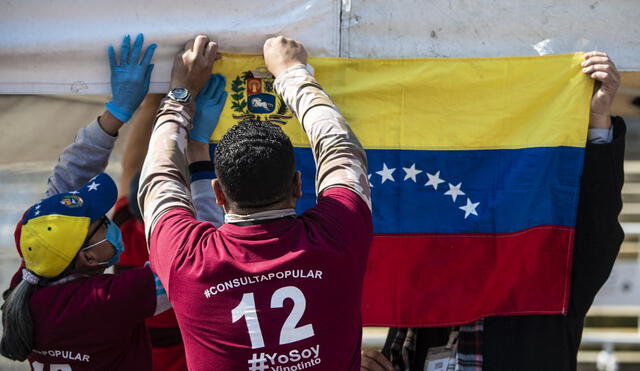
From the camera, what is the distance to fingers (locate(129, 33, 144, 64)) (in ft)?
7.00

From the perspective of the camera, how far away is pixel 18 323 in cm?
180

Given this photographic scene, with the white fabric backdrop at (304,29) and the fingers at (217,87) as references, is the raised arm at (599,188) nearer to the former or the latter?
the white fabric backdrop at (304,29)

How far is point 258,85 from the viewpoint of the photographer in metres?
2.20

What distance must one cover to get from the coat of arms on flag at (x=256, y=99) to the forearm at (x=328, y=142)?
9.0 inches

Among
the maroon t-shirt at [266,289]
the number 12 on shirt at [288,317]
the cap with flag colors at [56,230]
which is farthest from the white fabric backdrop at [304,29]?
the number 12 on shirt at [288,317]

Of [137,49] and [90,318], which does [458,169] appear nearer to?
[137,49]

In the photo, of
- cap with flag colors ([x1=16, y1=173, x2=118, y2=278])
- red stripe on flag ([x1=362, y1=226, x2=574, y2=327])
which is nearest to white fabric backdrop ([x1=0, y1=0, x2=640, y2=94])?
cap with flag colors ([x1=16, y1=173, x2=118, y2=278])

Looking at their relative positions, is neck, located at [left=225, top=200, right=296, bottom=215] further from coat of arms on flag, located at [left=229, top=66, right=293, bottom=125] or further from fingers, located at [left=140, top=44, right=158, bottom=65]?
fingers, located at [left=140, top=44, right=158, bottom=65]

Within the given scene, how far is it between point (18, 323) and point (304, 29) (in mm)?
1212

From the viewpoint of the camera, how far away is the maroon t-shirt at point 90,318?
1.83m

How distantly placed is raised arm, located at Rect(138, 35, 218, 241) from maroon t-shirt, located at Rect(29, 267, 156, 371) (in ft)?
0.71

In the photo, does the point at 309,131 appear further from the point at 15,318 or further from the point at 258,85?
the point at 15,318

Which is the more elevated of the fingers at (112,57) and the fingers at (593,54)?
the fingers at (593,54)

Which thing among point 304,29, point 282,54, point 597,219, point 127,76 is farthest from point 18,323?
point 597,219
